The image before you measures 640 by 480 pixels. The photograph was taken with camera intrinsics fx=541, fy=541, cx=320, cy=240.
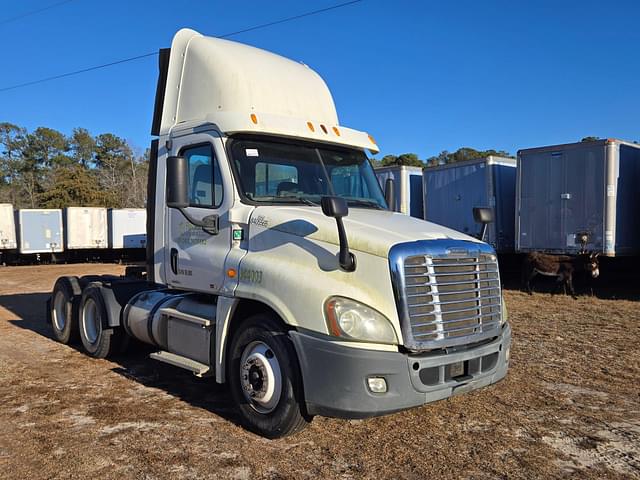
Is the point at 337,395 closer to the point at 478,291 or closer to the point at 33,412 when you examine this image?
the point at 478,291

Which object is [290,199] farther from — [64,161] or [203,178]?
[64,161]

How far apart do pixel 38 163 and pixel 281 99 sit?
69706 mm

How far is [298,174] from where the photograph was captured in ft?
17.0

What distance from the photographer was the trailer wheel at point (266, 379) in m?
4.18

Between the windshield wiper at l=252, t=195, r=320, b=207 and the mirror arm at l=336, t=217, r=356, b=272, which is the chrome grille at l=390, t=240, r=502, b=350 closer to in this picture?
the mirror arm at l=336, t=217, r=356, b=272

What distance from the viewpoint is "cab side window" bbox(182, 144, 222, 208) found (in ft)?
16.6

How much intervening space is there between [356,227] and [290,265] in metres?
Result: 0.61

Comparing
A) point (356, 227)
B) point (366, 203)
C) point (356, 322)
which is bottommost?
point (356, 322)

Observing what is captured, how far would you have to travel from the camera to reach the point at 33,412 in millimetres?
5137

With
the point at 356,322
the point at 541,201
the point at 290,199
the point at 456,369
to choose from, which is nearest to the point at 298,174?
the point at 290,199

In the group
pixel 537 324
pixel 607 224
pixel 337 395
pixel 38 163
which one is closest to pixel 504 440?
pixel 337 395

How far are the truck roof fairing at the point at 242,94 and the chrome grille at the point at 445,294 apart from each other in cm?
186

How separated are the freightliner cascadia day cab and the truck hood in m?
0.01

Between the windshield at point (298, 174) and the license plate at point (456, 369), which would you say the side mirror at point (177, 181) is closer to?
the windshield at point (298, 174)
